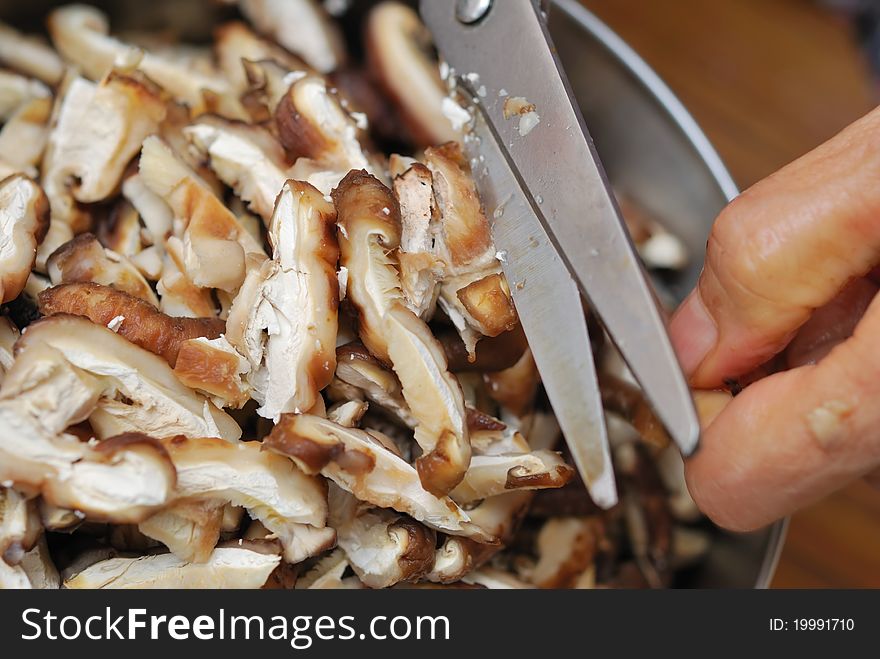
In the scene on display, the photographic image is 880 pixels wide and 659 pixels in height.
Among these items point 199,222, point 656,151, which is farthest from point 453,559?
point 656,151

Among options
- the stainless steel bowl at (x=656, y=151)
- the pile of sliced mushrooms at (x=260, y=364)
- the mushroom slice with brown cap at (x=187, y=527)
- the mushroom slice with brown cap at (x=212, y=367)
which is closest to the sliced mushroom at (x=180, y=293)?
the pile of sliced mushrooms at (x=260, y=364)

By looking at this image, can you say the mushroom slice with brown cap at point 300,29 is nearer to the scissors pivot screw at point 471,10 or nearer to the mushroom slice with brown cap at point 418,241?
the scissors pivot screw at point 471,10

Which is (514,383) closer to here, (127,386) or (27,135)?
(127,386)

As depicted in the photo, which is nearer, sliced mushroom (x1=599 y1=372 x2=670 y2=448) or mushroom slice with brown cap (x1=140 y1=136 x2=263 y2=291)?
mushroom slice with brown cap (x1=140 y1=136 x2=263 y2=291)

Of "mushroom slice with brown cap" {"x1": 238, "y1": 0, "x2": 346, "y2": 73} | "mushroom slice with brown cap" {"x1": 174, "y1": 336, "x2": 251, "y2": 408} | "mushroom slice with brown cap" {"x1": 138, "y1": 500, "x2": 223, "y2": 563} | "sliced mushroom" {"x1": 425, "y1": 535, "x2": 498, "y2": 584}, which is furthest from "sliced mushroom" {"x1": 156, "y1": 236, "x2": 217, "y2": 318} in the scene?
"mushroom slice with brown cap" {"x1": 238, "y1": 0, "x2": 346, "y2": 73}

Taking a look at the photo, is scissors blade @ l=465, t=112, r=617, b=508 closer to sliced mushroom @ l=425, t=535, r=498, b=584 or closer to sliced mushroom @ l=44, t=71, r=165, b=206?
sliced mushroom @ l=425, t=535, r=498, b=584
